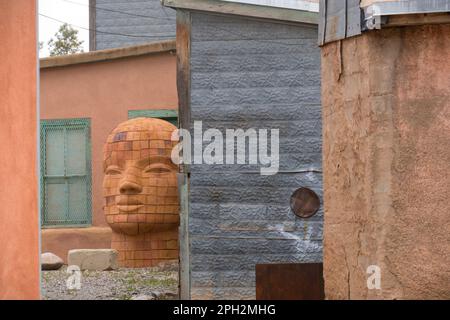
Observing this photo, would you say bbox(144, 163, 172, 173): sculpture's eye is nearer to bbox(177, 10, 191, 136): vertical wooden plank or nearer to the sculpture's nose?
the sculpture's nose

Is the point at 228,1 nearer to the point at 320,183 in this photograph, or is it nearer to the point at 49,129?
the point at 320,183

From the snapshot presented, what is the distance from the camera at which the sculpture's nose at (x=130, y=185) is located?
43.4 feet

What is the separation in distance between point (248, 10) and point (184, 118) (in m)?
1.34

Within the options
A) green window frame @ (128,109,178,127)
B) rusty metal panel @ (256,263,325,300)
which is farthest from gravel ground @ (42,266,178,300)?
rusty metal panel @ (256,263,325,300)

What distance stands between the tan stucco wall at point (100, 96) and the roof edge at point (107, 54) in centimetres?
12

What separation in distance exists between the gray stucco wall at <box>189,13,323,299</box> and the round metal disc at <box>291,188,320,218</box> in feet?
0.21

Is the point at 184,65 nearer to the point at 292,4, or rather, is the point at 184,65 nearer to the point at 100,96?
the point at 292,4

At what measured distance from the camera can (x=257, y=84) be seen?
36.1 feet

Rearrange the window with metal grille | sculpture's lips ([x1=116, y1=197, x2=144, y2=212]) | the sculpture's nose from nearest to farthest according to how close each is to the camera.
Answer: the sculpture's nose → sculpture's lips ([x1=116, y1=197, x2=144, y2=212]) → the window with metal grille

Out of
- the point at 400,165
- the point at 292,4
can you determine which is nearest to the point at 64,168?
the point at 292,4

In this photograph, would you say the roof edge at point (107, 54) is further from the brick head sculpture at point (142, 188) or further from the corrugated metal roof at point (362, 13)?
the corrugated metal roof at point (362, 13)

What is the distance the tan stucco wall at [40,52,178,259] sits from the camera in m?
15.6

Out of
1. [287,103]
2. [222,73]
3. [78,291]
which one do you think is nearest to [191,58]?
[222,73]

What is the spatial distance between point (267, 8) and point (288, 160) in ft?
5.35
